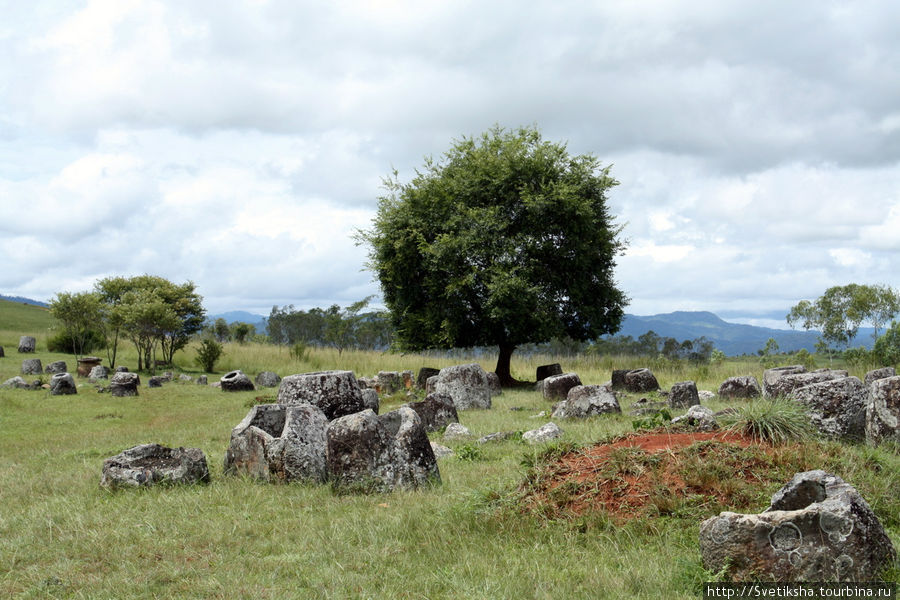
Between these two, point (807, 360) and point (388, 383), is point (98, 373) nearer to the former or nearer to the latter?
point (388, 383)

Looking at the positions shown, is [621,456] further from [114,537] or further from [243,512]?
[114,537]

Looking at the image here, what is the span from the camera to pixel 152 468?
→ 400 inches

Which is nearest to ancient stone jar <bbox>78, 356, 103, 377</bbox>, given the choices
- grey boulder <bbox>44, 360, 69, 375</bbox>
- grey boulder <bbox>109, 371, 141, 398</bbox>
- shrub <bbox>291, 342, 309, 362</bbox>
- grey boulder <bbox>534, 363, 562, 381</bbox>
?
grey boulder <bbox>44, 360, 69, 375</bbox>

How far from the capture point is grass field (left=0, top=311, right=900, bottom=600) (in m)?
5.94

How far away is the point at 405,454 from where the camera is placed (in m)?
9.30

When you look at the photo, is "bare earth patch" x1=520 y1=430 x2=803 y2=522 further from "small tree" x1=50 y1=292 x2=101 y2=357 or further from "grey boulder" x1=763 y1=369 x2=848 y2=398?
"small tree" x1=50 y1=292 x2=101 y2=357

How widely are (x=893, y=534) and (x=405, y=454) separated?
549cm

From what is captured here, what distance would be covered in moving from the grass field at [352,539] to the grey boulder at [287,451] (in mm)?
256

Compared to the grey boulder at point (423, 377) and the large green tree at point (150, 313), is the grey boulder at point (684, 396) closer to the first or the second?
the grey boulder at point (423, 377)

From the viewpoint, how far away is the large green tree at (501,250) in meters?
28.8

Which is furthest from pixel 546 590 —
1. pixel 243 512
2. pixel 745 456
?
pixel 243 512

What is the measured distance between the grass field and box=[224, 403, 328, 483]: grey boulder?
256mm

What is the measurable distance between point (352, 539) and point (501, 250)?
73.5 ft

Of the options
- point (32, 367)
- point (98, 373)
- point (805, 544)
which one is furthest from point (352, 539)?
point (32, 367)
